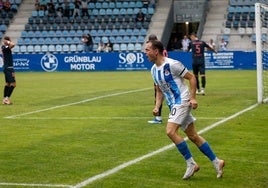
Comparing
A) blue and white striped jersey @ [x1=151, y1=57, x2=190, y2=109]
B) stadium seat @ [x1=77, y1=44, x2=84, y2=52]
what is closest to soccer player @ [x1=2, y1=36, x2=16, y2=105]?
blue and white striped jersey @ [x1=151, y1=57, x2=190, y2=109]

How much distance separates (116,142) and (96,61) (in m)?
32.0

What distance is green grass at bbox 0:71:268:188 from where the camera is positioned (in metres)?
8.97

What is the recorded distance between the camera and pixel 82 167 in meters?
9.78

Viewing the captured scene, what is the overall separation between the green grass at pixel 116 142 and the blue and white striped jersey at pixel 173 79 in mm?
1159

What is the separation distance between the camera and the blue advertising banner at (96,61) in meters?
41.8

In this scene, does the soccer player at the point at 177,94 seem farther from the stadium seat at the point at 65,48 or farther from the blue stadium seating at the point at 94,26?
the stadium seat at the point at 65,48

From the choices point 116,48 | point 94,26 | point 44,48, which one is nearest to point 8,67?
point 116,48

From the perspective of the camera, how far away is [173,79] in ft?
28.9

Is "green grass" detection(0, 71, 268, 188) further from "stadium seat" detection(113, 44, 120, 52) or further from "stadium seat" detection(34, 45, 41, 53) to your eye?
"stadium seat" detection(34, 45, 41, 53)

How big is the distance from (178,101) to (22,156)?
345cm

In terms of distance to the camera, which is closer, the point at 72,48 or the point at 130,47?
the point at 130,47

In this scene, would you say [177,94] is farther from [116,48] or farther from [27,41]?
[27,41]

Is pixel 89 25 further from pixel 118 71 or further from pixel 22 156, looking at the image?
pixel 22 156

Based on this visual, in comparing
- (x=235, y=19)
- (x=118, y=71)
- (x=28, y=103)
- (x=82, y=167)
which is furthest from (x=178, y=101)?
(x=235, y=19)
